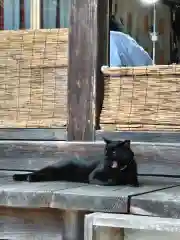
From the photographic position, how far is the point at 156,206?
2793 millimetres

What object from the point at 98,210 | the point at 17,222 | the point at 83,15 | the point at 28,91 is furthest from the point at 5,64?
the point at 98,210

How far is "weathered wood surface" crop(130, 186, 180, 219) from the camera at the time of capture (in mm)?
2762

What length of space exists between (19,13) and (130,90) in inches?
45.0

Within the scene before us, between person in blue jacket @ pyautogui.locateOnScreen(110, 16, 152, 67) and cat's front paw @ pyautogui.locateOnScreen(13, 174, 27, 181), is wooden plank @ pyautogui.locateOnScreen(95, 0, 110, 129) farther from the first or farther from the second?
cat's front paw @ pyautogui.locateOnScreen(13, 174, 27, 181)

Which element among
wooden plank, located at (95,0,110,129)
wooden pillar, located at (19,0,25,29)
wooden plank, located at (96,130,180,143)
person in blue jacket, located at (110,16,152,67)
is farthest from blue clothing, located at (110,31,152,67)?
wooden pillar, located at (19,0,25,29)

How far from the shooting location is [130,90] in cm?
411

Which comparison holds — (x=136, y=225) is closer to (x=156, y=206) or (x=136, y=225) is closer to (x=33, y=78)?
(x=156, y=206)

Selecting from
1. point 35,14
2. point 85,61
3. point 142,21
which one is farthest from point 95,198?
point 142,21

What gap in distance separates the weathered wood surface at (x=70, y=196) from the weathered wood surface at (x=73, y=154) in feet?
1.48

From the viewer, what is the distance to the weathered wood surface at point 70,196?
2.91 meters

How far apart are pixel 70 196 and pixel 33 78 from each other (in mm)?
1543

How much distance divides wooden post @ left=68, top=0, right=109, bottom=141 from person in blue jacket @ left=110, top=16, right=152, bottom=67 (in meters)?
0.30

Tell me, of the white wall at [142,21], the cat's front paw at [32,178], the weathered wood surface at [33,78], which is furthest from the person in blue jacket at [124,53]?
the cat's front paw at [32,178]

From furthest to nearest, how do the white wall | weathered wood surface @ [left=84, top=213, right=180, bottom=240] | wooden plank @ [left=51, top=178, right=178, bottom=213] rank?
1. the white wall
2. wooden plank @ [left=51, top=178, right=178, bottom=213]
3. weathered wood surface @ [left=84, top=213, right=180, bottom=240]
